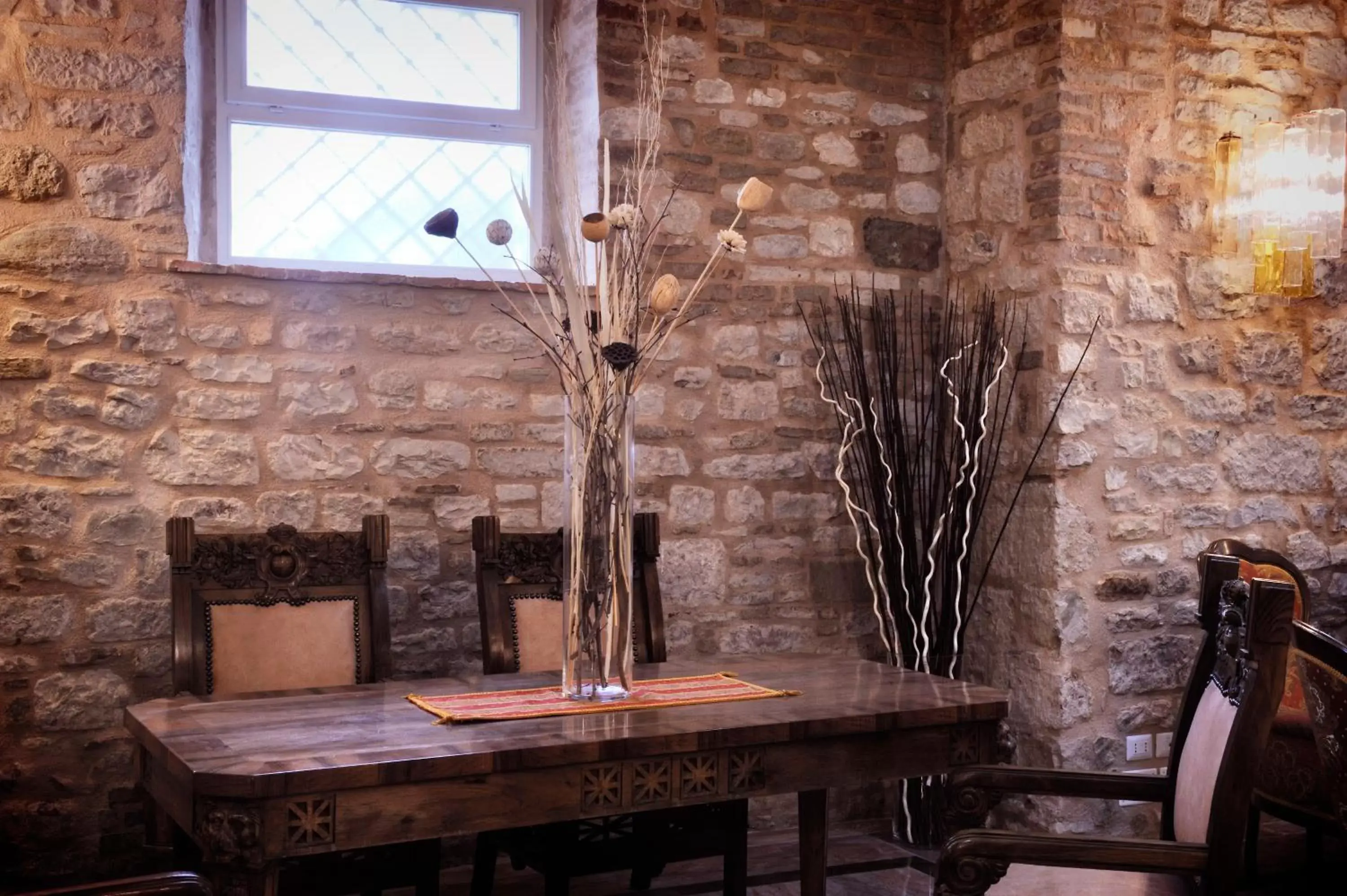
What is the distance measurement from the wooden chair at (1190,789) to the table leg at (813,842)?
22.8 inches

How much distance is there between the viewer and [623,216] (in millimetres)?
2594

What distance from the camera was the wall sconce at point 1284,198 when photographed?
167 inches

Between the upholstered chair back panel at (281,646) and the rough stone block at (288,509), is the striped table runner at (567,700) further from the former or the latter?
the rough stone block at (288,509)

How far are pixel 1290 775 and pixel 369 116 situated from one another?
3375mm

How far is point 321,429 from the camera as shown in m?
3.81

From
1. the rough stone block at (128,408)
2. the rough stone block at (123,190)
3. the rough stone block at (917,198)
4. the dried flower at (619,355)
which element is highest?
the rough stone block at (917,198)

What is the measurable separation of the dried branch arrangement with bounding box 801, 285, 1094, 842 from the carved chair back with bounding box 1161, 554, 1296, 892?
1806 millimetres

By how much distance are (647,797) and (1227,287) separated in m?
3.06

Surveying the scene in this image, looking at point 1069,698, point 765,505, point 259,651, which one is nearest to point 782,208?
point 765,505

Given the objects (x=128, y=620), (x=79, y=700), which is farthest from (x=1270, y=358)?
(x=79, y=700)

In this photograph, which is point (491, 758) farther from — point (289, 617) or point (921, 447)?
point (921, 447)

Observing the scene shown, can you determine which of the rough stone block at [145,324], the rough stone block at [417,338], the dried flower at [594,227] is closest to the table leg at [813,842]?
the dried flower at [594,227]

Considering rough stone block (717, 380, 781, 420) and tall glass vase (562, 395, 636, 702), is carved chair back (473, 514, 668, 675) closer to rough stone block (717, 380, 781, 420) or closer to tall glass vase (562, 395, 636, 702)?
tall glass vase (562, 395, 636, 702)

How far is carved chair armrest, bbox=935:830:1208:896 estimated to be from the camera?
2.06m
